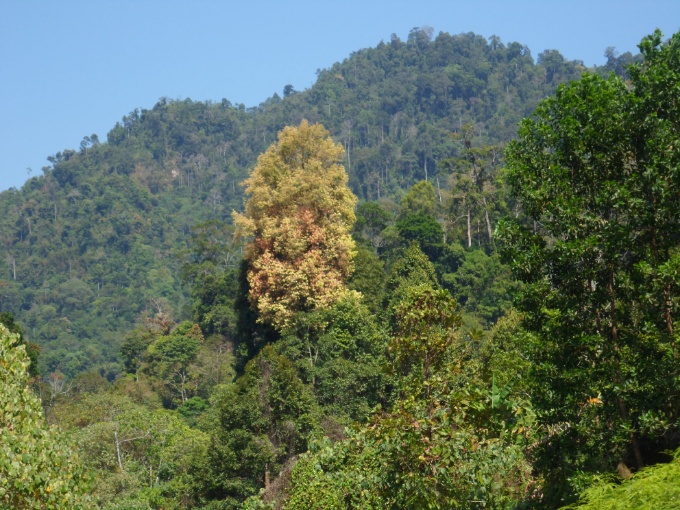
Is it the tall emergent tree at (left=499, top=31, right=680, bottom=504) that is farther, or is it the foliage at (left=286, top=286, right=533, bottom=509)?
the tall emergent tree at (left=499, top=31, right=680, bottom=504)

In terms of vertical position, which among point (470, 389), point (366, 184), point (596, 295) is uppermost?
point (366, 184)

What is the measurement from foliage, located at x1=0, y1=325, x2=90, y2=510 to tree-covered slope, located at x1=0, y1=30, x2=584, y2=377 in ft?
261

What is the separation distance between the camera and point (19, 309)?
358 ft

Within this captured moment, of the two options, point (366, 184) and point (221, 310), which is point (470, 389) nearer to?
point (221, 310)

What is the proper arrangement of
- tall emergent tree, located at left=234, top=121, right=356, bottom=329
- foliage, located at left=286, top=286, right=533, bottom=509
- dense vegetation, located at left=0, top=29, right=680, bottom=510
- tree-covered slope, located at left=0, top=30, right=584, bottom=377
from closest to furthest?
foliage, located at left=286, top=286, right=533, bottom=509 < dense vegetation, located at left=0, top=29, right=680, bottom=510 < tall emergent tree, located at left=234, top=121, right=356, bottom=329 < tree-covered slope, located at left=0, top=30, right=584, bottom=377

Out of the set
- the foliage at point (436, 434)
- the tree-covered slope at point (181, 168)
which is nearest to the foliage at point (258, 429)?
the foliage at point (436, 434)

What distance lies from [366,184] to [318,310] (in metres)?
101

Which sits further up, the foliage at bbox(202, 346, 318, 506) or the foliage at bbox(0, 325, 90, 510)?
the foliage at bbox(0, 325, 90, 510)

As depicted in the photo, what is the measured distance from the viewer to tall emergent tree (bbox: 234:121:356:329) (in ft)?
103

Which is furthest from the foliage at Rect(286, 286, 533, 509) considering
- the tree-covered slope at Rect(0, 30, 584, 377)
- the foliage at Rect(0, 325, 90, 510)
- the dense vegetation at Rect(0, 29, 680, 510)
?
the tree-covered slope at Rect(0, 30, 584, 377)

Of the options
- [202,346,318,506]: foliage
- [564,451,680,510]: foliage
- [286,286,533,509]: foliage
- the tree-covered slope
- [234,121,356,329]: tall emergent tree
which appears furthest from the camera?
the tree-covered slope

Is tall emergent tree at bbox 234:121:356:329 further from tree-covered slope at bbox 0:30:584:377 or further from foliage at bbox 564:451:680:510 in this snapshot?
tree-covered slope at bbox 0:30:584:377

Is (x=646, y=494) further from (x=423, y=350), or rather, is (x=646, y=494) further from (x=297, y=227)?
(x=297, y=227)

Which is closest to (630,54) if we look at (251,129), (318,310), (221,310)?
(251,129)
